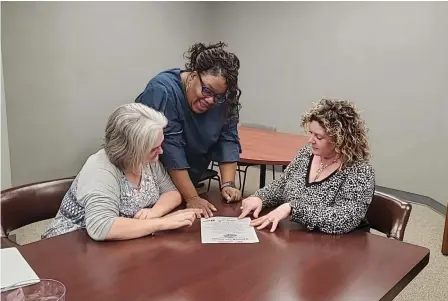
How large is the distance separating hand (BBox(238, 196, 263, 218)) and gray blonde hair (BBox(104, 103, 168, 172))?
465 millimetres

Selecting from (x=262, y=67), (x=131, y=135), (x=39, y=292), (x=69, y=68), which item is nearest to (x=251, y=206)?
(x=131, y=135)

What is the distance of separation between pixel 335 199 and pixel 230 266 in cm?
57

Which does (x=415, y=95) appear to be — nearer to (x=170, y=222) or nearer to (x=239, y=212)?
(x=239, y=212)

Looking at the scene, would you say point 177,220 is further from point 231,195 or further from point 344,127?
point 344,127

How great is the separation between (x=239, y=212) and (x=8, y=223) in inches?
35.0

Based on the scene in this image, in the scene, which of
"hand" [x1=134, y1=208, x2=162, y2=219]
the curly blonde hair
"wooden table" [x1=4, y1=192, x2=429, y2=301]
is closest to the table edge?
"wooden table" [x1=4, y1=192, x2=429, y2=301]

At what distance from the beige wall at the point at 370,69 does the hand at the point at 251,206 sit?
2870 mm

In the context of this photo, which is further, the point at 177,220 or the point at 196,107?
the point at 196,107

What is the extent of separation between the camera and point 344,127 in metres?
1.85

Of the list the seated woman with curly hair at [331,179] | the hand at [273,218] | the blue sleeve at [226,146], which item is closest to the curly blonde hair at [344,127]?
the seated woman with curly hair at [331,179]

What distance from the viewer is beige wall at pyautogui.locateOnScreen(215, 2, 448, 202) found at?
167 inches

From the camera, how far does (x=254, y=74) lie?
17.7ft

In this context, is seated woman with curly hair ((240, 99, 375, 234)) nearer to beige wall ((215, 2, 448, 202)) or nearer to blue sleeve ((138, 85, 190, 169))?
blue sleeve ((138, 85, 190, 169))

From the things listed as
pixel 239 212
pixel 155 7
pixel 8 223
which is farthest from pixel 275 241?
pixel 155 7
